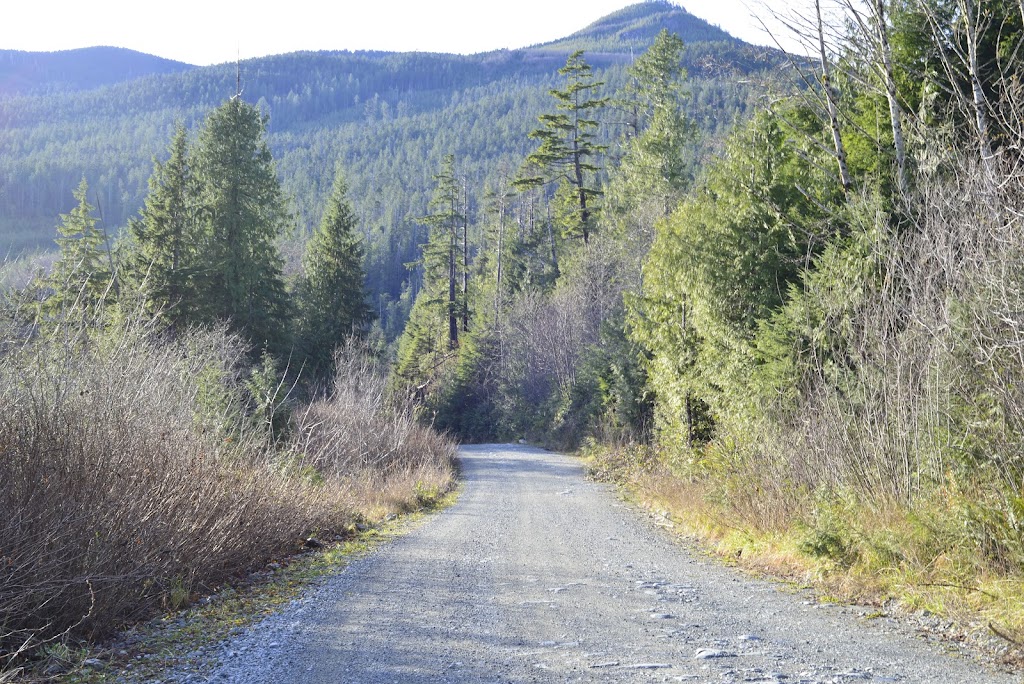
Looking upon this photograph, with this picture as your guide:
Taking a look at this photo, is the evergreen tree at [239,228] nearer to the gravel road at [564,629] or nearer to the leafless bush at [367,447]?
the leafless bush at [367,447]

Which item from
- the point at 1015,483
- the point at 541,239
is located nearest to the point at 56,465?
the point at 1015,483

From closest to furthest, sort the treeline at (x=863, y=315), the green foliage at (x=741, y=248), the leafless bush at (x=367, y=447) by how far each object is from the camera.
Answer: the treeline at (x=863, y=315), the green foliage at (x=741, y=248), the leafless bush at (x=367, y=447)

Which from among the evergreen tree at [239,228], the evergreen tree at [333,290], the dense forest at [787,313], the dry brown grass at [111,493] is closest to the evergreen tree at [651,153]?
the dense forest at [787,313]

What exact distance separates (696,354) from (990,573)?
36.7ft

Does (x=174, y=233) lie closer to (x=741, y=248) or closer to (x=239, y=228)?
(x=239, y=228)

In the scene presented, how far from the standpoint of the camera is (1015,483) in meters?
7.54

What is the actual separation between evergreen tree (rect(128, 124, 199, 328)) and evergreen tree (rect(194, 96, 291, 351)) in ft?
2.18

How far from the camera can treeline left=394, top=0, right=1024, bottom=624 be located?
777cm

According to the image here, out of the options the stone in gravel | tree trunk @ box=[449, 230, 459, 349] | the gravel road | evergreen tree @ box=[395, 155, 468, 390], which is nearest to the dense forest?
the gravel road

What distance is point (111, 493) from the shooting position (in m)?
6.86

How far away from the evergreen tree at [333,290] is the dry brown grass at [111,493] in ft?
116

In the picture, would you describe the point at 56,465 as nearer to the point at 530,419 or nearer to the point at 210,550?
the point at 210,550

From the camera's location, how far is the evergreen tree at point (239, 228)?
122 feet

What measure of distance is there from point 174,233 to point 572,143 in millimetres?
21852
